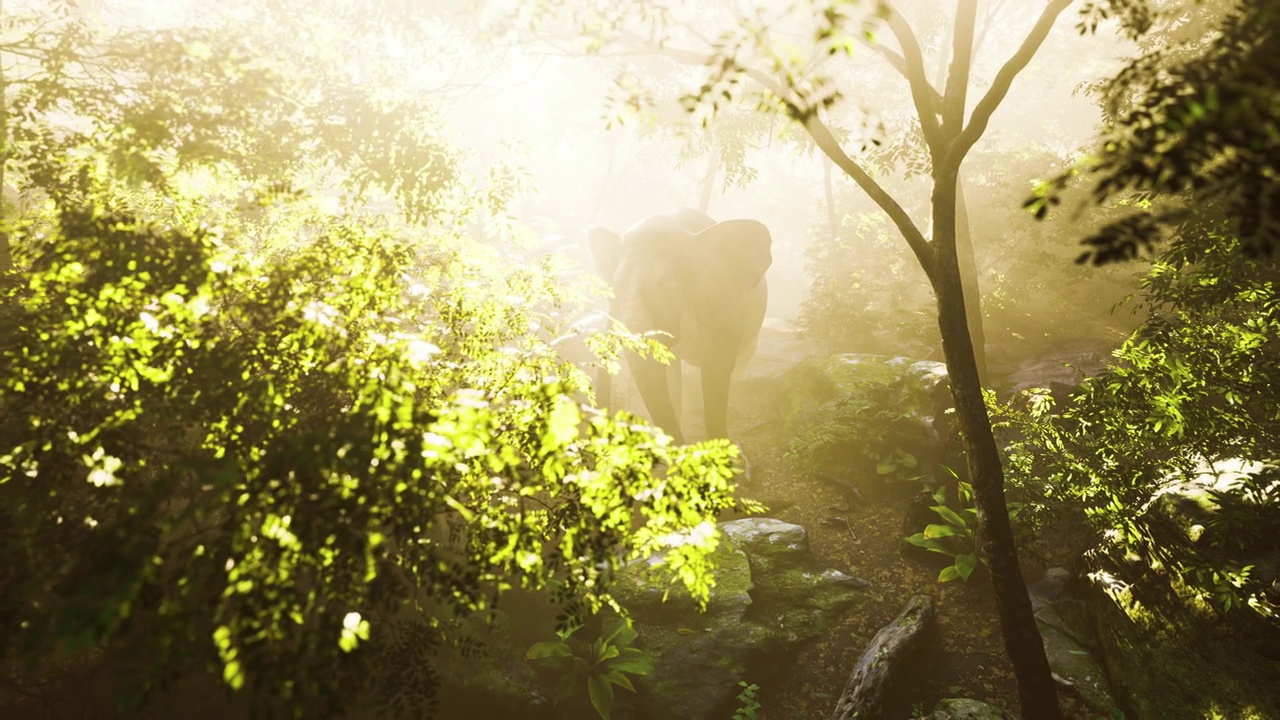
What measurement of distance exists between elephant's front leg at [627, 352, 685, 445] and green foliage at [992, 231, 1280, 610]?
20.3 feet

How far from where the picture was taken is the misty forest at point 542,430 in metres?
2.25

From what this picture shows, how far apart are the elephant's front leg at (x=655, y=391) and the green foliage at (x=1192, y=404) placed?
6193 mm

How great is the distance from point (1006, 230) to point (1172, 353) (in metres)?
15.3

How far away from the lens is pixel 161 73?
5.79 metres

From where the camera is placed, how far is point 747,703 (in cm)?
657

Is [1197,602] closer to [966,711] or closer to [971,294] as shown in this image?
[966,711]

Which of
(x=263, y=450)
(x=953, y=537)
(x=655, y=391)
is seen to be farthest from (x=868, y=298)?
(x=263, y=450)

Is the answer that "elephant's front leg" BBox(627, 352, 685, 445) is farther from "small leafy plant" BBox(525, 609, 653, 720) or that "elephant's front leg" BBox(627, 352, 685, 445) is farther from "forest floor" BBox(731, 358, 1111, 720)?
"small leafy plant" BBox(525, 609, 653, 720)

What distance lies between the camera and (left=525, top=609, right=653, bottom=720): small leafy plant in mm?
6531

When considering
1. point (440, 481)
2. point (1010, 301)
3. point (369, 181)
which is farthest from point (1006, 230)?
point (440, 481)

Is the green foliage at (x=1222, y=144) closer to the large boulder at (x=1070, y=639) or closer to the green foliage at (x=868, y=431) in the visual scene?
the large boulder at (x=1070, y=639)

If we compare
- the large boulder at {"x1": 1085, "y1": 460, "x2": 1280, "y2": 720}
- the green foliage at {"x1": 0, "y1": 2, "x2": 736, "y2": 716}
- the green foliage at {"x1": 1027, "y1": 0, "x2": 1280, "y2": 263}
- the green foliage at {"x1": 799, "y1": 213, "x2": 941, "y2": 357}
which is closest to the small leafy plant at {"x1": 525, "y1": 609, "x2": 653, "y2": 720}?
the green foliage at {"x1": 0, "y1": 2, "x2": 736, "y2": 716}

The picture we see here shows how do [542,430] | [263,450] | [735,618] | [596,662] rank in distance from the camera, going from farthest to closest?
[735,618], [596,662], [542,430], [263,450]

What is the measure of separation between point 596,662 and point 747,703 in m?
1.86
